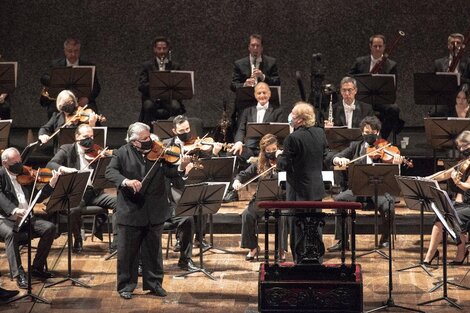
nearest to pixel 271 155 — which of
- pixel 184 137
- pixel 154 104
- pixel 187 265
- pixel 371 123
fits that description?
pixel 184 137

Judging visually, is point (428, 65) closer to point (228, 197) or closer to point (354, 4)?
point (354, 4)

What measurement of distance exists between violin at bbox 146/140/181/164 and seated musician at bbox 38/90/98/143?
241 centimetres

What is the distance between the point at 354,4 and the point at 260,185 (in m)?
4.82

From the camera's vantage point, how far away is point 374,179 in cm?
985

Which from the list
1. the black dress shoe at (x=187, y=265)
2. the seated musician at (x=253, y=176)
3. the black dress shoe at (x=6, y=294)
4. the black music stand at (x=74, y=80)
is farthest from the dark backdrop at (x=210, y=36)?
the black dress shoe at (x=6, y=294)

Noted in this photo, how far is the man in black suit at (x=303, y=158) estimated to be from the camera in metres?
9.12

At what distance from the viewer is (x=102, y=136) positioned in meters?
10.9

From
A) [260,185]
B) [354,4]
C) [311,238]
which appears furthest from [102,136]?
[354,4]

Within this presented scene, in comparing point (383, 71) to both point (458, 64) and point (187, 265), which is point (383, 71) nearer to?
point (458, 64)

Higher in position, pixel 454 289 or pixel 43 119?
pixel 43 119

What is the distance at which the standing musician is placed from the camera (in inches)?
354

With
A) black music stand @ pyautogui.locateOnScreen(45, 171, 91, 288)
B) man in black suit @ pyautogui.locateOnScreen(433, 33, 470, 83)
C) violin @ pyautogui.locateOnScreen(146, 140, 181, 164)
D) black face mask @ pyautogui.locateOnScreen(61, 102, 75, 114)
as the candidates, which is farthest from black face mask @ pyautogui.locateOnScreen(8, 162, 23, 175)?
man in black suit @ pyautogui.locateOnScreen(433, 33, 470, 83)

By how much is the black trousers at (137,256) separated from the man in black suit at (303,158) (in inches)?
46.2

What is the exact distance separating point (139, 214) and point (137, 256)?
0.42 m
